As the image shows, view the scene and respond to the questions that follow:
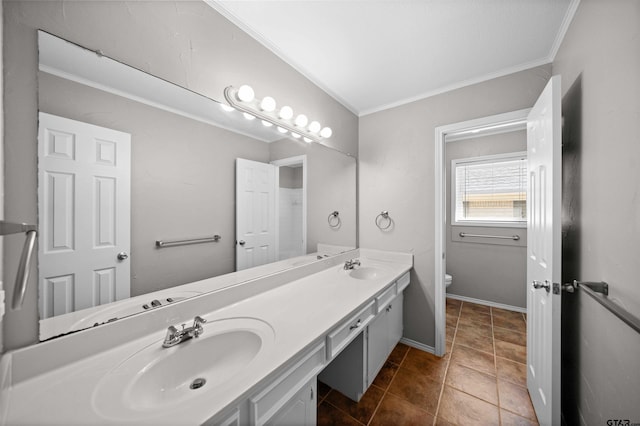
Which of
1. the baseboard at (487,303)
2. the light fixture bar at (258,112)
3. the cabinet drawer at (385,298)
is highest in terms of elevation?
the light fixture bar at (258,112)

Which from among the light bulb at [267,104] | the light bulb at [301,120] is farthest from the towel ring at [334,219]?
the light bulb at [267,104]

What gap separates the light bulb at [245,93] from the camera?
1.30m

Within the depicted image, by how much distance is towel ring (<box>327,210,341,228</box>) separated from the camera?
7.05 feet

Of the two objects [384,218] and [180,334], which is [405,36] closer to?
[384,218]

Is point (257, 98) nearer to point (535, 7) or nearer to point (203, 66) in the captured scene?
point (203, 66)

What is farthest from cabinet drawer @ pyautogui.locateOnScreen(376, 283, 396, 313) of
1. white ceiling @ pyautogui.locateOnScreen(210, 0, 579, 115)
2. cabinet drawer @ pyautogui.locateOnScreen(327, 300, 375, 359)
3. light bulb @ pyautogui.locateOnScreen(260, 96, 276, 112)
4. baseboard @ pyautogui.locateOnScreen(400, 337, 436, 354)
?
white ceiling @ pyautogui.locateOnScreen(210, 0, 579, 115)

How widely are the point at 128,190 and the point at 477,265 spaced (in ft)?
12.2

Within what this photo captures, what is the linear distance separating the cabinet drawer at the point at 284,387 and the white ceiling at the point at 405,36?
5.66 feet

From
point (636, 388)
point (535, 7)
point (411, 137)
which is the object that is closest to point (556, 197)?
point (636, 388)

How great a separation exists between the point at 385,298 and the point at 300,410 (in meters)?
0.96

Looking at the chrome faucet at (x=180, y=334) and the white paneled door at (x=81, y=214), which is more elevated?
→ the white paneled door at (x=81, y=214)

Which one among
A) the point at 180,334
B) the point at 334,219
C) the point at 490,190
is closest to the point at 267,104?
the point at 334,219

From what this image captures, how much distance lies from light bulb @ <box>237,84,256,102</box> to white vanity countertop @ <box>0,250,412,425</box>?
45.4 inches

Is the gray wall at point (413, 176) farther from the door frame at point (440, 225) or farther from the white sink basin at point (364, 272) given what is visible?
the white sink basin at point (364, 272)
